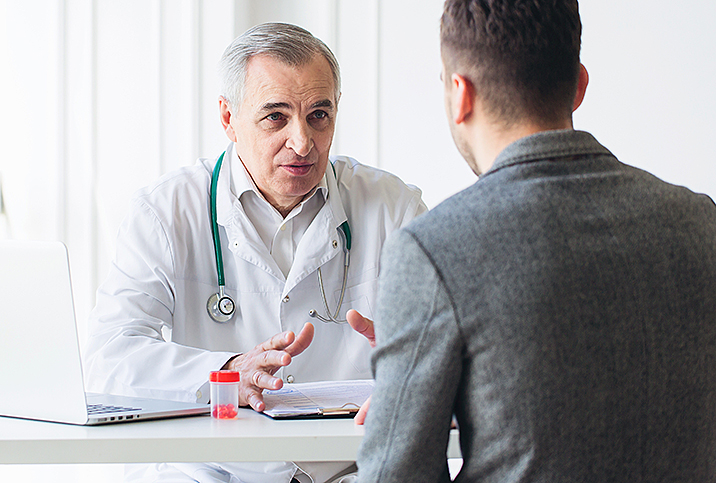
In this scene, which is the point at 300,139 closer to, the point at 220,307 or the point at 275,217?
the point at 275,217

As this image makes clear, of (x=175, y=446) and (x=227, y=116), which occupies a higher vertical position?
(x=227, y=116)

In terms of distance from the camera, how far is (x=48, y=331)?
113 cm

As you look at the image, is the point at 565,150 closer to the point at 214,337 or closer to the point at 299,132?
the point at 299,132

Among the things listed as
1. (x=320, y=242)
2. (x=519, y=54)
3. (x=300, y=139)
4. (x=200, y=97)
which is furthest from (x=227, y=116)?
(x=519, y=54)

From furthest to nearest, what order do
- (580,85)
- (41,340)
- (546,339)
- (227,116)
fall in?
(227,116) < (41,340) < (580,85) < (546,339)

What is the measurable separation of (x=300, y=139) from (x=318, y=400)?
2.54ft

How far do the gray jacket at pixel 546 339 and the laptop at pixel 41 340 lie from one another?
560 mm

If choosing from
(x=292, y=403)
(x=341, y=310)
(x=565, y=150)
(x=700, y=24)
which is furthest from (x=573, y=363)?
(x=700, y=24)

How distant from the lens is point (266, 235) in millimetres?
1984

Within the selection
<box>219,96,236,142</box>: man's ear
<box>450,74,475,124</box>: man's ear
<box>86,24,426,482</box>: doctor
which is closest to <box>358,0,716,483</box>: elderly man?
<box>450,74,475,124</box>: man's ear

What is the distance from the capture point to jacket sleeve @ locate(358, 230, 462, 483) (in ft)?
2.44

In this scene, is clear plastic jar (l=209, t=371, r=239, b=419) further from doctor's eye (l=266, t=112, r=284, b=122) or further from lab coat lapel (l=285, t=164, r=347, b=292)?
doctor's eye (l=266, t=112, r=284, b=122)

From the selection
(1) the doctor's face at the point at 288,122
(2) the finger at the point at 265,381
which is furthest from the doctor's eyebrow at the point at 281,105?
(2) the finger at the point at 265,381

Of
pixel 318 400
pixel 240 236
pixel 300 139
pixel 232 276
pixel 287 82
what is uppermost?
pixel 287 82
